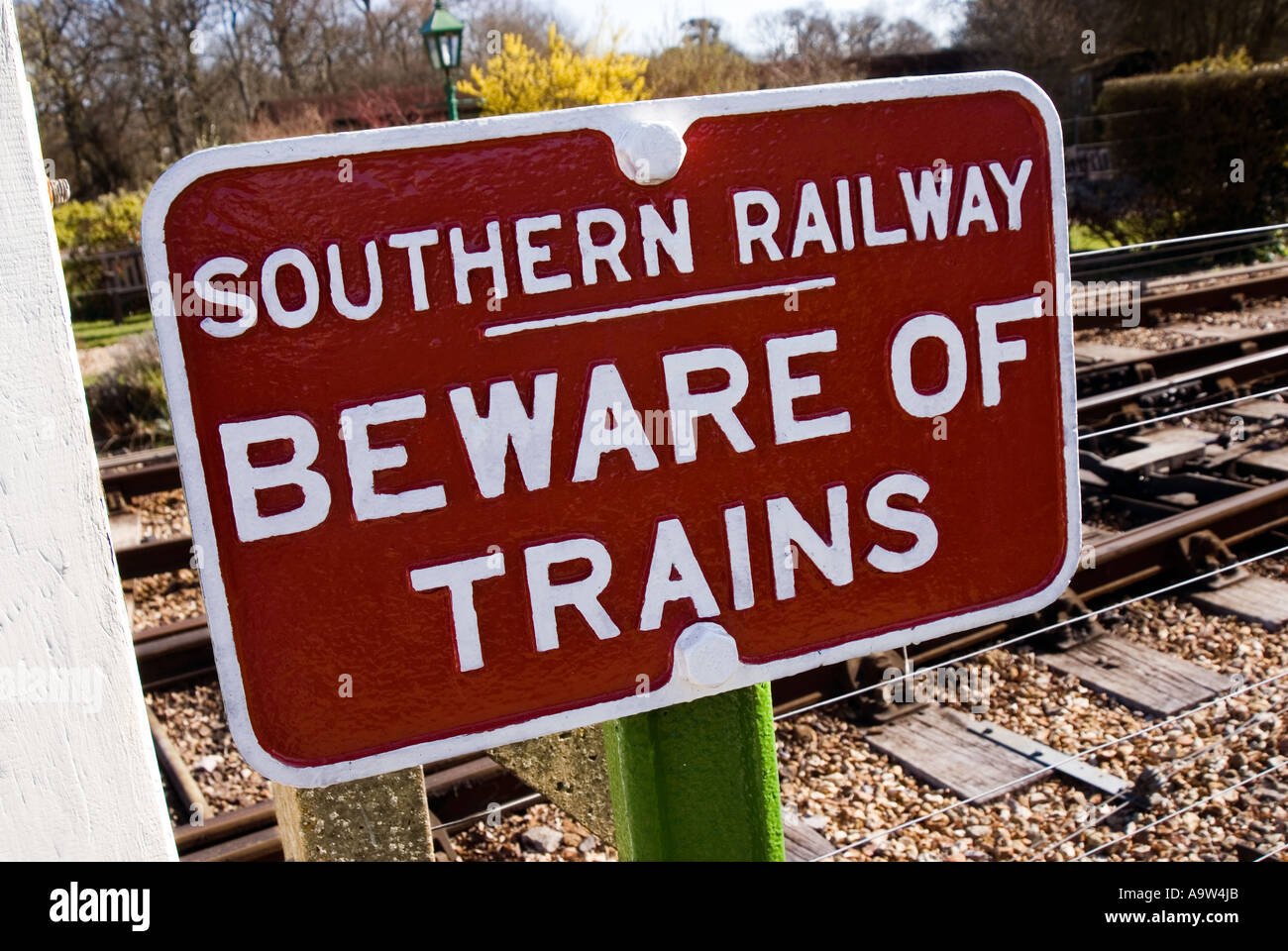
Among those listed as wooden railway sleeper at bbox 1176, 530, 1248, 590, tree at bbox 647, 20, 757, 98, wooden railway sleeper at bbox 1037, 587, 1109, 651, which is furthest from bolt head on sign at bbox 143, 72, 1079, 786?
tree at bbox 647, 20, 757, 98

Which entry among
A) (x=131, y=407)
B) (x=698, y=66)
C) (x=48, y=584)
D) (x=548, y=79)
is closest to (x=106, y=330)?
(x=131, y=407)

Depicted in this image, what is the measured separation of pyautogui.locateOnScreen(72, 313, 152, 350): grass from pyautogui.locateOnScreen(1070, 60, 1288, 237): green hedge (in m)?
13.8

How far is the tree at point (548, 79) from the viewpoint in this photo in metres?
19.3

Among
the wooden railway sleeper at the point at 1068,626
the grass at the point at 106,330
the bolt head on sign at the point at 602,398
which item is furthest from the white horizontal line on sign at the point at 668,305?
the grass at the point at 106,330

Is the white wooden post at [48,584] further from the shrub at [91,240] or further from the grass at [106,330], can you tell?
the shrub at [91,240]

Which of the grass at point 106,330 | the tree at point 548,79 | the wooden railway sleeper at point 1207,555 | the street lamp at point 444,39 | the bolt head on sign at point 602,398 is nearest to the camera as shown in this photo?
the bolt head on sign at point 602,398

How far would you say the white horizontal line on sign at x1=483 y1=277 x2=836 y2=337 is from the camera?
990 millimetres

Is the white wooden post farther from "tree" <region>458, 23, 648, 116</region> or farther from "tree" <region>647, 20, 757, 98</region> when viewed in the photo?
"tree" <region>647, 20, 757, 98</region>

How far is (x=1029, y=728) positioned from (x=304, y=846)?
2971 mm

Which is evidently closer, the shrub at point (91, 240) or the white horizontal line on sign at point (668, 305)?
the white horizontal line on sign at point (668, 305)

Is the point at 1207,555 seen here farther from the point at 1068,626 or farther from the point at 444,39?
the point at 444,39

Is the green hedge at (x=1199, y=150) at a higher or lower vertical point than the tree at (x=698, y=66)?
lower

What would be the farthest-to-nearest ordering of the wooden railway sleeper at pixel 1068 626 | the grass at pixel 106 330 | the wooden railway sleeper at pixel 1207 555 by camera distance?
the grass at pixel 106 330 < the wooden railway sleeper at pixel 1207 555 < the wooden railway sleeper at pixel 1068 626

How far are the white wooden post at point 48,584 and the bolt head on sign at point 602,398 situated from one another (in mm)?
144
